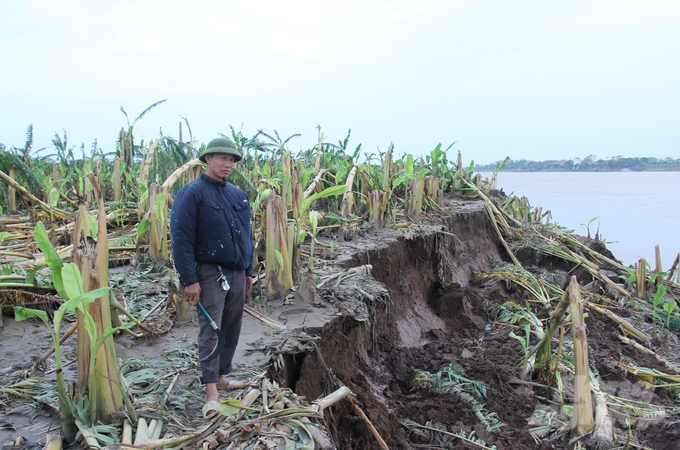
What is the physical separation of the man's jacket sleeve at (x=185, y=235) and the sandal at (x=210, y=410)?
0.58 m

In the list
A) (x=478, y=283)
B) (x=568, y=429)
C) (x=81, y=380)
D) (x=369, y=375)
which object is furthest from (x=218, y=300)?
(x=478, y=283)

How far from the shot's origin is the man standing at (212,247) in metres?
2.37

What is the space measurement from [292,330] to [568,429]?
209 centimetres

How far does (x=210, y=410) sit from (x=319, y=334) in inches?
47.5

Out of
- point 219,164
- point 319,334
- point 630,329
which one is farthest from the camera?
point 630,329

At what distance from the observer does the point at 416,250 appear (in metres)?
6.26

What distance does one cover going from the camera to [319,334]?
322 centimetres

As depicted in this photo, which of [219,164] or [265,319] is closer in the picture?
[219,164]

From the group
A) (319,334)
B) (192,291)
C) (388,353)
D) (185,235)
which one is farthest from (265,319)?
(388,353)

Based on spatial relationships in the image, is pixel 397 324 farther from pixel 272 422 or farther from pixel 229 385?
pixel 272 422

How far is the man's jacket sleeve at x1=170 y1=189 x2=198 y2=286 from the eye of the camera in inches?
93.0

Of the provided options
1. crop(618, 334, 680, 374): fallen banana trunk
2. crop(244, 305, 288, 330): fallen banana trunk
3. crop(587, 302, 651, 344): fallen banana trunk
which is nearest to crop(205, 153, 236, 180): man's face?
crop(244, 305, 288, 330): fallen banana trunk

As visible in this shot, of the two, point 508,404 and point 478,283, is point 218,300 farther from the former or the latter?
point 478,283

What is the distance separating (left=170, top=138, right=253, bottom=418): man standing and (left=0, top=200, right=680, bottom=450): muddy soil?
0.20 metres
